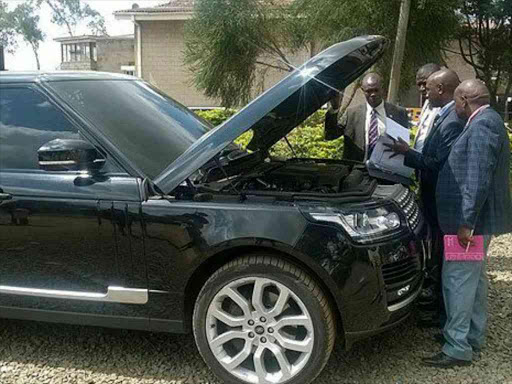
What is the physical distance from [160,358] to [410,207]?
72.9 inches

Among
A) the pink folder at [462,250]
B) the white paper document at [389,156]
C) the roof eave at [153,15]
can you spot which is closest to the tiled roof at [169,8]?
the roof eave at [153,15]

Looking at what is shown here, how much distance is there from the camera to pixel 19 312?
11.5ft

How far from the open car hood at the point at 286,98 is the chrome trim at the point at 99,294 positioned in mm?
620

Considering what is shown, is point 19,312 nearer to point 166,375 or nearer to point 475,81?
point 166,375

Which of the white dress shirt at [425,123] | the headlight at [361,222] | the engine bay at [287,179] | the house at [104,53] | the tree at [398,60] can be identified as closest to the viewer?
the headlight at [361,222]

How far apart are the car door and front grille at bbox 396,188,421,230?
5.13ft

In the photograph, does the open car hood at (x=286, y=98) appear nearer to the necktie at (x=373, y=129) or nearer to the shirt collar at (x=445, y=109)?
the shirt collar at (x=445, y=109)

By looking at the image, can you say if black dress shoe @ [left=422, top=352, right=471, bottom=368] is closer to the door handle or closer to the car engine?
the car engine

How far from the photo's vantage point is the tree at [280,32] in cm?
1036

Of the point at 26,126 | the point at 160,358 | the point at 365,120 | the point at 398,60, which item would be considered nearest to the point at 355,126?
the point at 365,120

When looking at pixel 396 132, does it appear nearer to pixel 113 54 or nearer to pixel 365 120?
pixel 365 120

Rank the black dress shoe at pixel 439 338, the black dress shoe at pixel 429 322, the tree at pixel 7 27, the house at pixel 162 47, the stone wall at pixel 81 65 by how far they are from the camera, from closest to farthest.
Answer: the black dress shoe at pixel 439 338
the black dress shoe at pixel 429 322
the house at pixel 162 47
the stone wall at pixel 81 65
the tree at pixel 7 27

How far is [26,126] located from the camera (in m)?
3.66

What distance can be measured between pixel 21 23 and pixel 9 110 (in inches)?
2033
